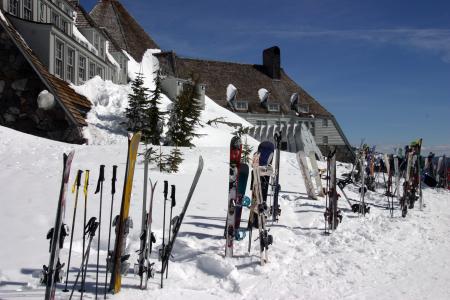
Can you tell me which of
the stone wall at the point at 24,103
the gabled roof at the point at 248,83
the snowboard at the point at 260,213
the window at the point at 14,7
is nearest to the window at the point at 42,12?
the window at the point at 14,7

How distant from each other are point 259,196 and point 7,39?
13600 millimetres

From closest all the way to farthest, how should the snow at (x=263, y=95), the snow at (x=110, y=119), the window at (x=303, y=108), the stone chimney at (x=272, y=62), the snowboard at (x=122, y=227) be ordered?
the snowboard at (x=122, y=227) → the snow at (x=110, y=119) → the snow at (x=263, y=95) → the window at (x=303, y=108) → the stone chimney at (x=272, y=62)

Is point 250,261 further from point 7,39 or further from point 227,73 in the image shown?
point 227,73

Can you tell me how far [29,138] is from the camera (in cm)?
1309

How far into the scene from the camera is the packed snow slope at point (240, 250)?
196 inches

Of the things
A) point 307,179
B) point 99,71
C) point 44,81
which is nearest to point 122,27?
point 99,71

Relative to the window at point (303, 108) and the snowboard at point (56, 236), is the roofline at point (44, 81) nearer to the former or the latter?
the snowboard at point (56, 236)

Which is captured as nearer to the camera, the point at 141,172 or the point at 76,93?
the point at 141,172

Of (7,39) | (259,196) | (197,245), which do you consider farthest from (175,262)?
(7,39)

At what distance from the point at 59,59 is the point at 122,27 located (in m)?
15.9

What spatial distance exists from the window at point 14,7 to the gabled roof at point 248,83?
22592 millimetres

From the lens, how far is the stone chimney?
47281mm

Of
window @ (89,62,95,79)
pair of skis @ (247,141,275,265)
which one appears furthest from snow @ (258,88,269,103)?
pair of skis @ (247,141,275,265)

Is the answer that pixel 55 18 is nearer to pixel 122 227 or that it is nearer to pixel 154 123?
pixel 154 123
